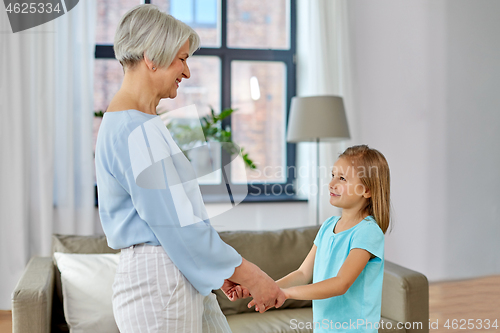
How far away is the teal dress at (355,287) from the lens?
46.6 inches

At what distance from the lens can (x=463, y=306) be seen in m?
3.09

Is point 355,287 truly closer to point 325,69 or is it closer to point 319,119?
point 319,119

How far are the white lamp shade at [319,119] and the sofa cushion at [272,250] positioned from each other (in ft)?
2.52

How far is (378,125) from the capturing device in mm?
3736

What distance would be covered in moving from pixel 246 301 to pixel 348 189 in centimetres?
106

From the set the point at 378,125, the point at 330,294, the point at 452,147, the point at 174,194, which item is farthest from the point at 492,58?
the point at 174,194

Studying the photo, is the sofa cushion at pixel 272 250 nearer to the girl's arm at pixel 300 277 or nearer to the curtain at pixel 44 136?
the girl's arm at pixel 300 277

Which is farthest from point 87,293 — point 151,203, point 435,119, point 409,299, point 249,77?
point 435,119

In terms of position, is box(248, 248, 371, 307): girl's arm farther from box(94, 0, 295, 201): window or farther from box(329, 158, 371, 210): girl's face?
box(94, 0, 295, 201): window

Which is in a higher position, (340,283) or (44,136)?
(44,136)

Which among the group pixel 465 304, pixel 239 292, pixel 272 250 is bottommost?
pixel 465 304

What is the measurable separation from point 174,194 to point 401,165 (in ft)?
10.6

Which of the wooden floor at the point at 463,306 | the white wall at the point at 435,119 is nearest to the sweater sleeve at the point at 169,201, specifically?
the wooden floor at the point at 463,306

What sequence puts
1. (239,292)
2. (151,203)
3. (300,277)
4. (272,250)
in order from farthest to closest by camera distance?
(272,250) < (300,277) < (239,292) < (151,203)
